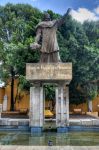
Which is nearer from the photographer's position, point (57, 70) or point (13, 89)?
point (57, 70)

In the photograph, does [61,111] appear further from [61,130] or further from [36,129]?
[36,129]

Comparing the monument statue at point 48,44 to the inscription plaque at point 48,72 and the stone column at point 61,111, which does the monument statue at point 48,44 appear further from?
the stone column at point 61,111

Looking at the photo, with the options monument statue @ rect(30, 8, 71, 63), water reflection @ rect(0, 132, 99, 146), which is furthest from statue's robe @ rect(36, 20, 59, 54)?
water reflection @ rect(0, 132, 99, 146)

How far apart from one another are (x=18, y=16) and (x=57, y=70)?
81.7 ft

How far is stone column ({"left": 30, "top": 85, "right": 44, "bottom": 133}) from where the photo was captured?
14219mm

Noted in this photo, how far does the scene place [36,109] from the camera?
1434 cm

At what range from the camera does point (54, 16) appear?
2886cm

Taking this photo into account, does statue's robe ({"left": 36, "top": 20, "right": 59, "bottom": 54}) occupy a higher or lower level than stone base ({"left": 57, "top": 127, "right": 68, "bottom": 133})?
higher

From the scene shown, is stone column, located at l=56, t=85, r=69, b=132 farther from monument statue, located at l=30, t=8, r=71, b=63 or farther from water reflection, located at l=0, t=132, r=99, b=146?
water reflection, located at l=0, t=132, r=99, b=146

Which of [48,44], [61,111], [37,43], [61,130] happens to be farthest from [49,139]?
[37,43]

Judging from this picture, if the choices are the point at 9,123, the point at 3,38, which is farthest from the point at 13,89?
the point at 9,123

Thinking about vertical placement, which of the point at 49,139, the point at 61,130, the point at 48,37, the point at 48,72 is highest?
the point at 48,37

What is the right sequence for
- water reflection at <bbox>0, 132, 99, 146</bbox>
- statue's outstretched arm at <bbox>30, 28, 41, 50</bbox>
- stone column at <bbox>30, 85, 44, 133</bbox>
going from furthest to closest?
1. statue's outstretched arm at <bbox>30, 28, 41, 50</bbox>
2. stone column at <bbox>30, 85, 44, 133</bbox>
3. water reflection at <bbox>0, 132, 99, 146</bbox>

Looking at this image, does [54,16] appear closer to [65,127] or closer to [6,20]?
[6,20]
